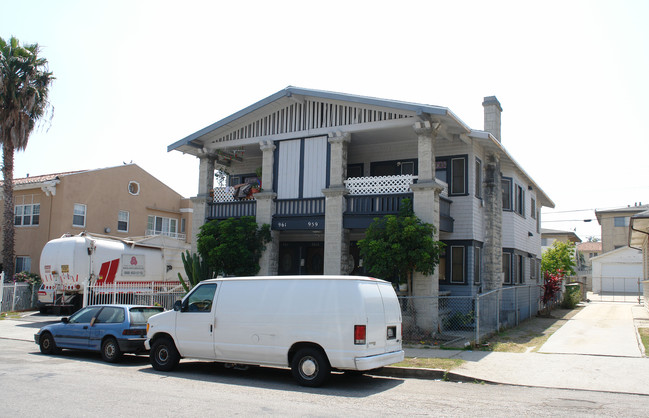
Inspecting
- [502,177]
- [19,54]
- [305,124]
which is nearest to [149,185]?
[19,54]

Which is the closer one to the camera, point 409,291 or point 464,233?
point 409,291

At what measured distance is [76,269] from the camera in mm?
21844

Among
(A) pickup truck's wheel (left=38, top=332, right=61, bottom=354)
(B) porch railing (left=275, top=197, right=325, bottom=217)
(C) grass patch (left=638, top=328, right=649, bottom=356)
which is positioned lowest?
(A) pickup truck's wheel (left=38, top=332, right=61, bottom=354)

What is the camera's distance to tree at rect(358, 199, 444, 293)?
1581 cm

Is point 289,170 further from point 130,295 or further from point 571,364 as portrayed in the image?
point 571,364

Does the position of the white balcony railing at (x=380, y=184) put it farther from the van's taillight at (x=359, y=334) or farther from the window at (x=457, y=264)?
the van's taillight at (x=359, y=334)

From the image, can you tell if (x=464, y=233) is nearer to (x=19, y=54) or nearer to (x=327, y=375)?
(x=327, y=375)

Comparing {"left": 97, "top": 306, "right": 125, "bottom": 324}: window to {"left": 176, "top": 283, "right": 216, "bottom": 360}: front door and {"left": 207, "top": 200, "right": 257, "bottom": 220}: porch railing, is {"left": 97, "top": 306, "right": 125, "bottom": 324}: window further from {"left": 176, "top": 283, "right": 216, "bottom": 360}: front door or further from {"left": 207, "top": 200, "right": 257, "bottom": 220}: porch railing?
{"left": 207, "top": 200, "right": 257, "bottom": 220}: porch railing

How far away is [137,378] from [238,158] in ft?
45.1

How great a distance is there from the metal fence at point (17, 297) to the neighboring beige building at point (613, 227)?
5456cm

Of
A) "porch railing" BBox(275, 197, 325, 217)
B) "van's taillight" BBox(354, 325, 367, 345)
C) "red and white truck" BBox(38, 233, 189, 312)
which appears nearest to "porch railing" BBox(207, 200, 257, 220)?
"porch railing" BBox(275, 197, 325, 217)

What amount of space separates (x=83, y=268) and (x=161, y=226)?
13.1 meters

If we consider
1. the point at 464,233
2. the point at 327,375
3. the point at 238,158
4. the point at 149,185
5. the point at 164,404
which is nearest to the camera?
the point at 164,404

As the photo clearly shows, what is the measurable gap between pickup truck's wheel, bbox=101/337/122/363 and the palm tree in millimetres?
16132
